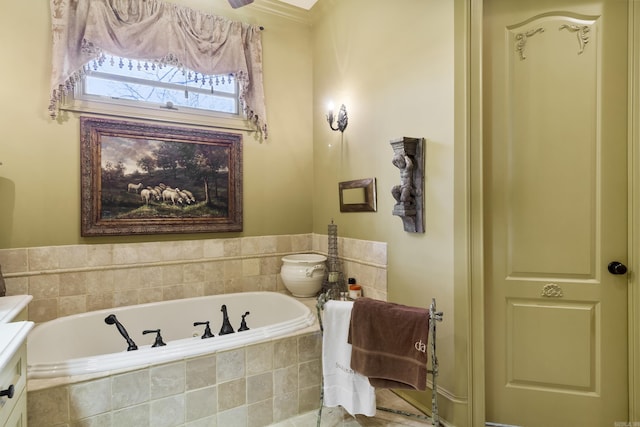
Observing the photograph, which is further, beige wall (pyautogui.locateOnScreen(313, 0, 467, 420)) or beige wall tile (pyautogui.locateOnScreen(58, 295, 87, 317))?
beige wall tile (pyautogui.locateOnScreen(58, 295, 87, 317))

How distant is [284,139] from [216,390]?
2256 millimetres

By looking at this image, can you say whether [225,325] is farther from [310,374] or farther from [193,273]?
[310,374]

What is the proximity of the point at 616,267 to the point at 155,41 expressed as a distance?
3.44 m

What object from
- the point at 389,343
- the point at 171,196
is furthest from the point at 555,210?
the point at 171,196

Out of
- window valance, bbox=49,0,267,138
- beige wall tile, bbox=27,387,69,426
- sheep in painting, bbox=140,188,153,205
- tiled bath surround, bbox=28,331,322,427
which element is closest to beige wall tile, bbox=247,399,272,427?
tiled bath surround, bbox=28,331,322,427

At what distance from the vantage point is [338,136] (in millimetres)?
2898

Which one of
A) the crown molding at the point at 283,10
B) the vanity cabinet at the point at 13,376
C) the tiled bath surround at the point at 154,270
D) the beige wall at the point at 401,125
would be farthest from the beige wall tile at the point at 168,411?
the crown molding at the point at 283,10

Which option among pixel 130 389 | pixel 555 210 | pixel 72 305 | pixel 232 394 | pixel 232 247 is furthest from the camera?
pixel 232 247

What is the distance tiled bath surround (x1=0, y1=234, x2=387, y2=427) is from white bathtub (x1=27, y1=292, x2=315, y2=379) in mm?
58

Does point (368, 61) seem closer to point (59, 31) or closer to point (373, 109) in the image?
point (373, 109)

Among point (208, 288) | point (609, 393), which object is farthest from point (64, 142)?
point (609, 393)

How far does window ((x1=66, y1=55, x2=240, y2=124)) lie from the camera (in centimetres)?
245

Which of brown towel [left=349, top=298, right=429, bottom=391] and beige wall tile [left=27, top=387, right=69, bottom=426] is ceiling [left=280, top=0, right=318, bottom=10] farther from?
beige wall tile [left=27, top=387, right=69, bottom=426]

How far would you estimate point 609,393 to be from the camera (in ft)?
5.47
